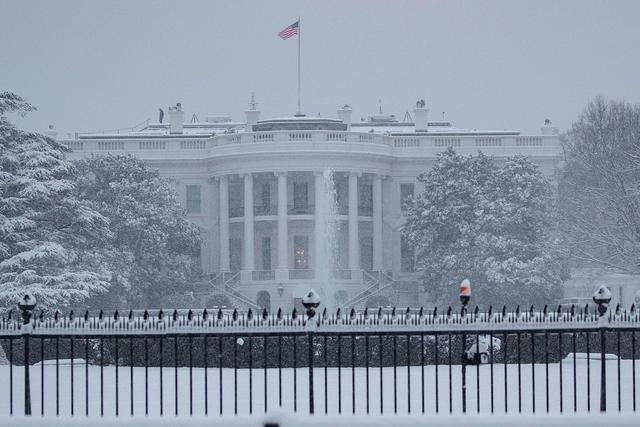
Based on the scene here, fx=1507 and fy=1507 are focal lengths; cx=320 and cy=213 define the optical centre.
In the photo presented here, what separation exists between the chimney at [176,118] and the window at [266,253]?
873cm

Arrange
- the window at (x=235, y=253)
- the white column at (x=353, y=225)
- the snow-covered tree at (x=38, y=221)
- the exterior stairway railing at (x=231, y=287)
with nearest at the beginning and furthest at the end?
the snow-covered tree at (x=38, y=221)
the exterior stairway railing at (x=231, y=287)
the white column at (x=353, y=225)
the window at (x=235, y=253)

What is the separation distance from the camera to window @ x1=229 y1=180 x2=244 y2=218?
255 feet

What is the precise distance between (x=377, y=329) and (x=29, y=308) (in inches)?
153

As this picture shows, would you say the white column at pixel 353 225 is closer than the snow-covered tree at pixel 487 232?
No

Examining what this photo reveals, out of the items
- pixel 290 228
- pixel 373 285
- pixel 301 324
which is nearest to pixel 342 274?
pixel 373 285

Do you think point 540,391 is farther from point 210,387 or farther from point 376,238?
point 376,238

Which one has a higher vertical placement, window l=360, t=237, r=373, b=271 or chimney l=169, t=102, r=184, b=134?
chimney l=169, t=102, r=184, b=134

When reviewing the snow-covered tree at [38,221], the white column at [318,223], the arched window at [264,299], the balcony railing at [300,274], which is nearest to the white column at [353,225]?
the white column at [318,223]

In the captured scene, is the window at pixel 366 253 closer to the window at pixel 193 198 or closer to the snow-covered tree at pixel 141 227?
the window at pixel 193 198

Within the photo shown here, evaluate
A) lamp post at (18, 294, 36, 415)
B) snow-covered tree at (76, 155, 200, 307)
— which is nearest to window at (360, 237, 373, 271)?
snow-covered tree at (76, 155, 200, 307)

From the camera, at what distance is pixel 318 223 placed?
75.0 m

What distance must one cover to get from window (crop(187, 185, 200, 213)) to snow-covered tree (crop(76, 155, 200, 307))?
1391 cm

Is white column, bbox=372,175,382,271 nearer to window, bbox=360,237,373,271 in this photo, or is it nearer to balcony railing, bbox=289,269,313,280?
window, bbox=360,237,373,271

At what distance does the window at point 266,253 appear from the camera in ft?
254
